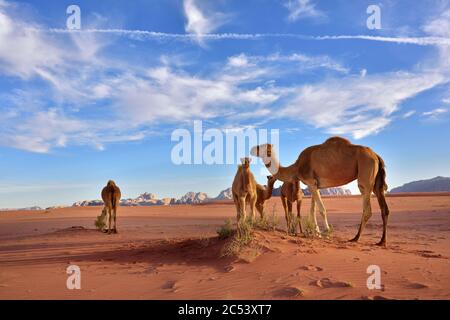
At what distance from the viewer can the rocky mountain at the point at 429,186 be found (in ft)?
360

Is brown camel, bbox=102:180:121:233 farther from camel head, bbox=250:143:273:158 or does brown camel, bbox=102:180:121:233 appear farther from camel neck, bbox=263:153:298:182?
camel neck, bbox=263:153:298:182

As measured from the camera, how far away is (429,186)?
Result: 116375mm

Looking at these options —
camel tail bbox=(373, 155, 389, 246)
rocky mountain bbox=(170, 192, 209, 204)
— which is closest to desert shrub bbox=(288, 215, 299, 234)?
camel tail bbox=(373, 155, 389, 246)

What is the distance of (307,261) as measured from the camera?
7168mm

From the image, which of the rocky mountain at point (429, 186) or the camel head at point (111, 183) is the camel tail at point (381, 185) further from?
the rocky mountain at point (429, 186)

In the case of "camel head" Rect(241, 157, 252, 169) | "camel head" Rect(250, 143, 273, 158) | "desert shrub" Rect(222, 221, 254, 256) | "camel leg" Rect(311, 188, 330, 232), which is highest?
"camel head" Rect(250, 143, 273, 158)

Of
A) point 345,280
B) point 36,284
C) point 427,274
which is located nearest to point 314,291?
point 345,280

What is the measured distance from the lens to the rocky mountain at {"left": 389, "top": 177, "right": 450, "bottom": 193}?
360ft

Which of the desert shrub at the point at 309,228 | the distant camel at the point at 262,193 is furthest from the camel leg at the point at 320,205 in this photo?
the distant camel at the point at 262,193

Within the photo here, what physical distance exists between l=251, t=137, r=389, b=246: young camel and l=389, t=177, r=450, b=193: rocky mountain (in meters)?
111

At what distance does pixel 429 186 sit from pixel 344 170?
A: 403 feet

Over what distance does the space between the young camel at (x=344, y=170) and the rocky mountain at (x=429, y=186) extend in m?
111
